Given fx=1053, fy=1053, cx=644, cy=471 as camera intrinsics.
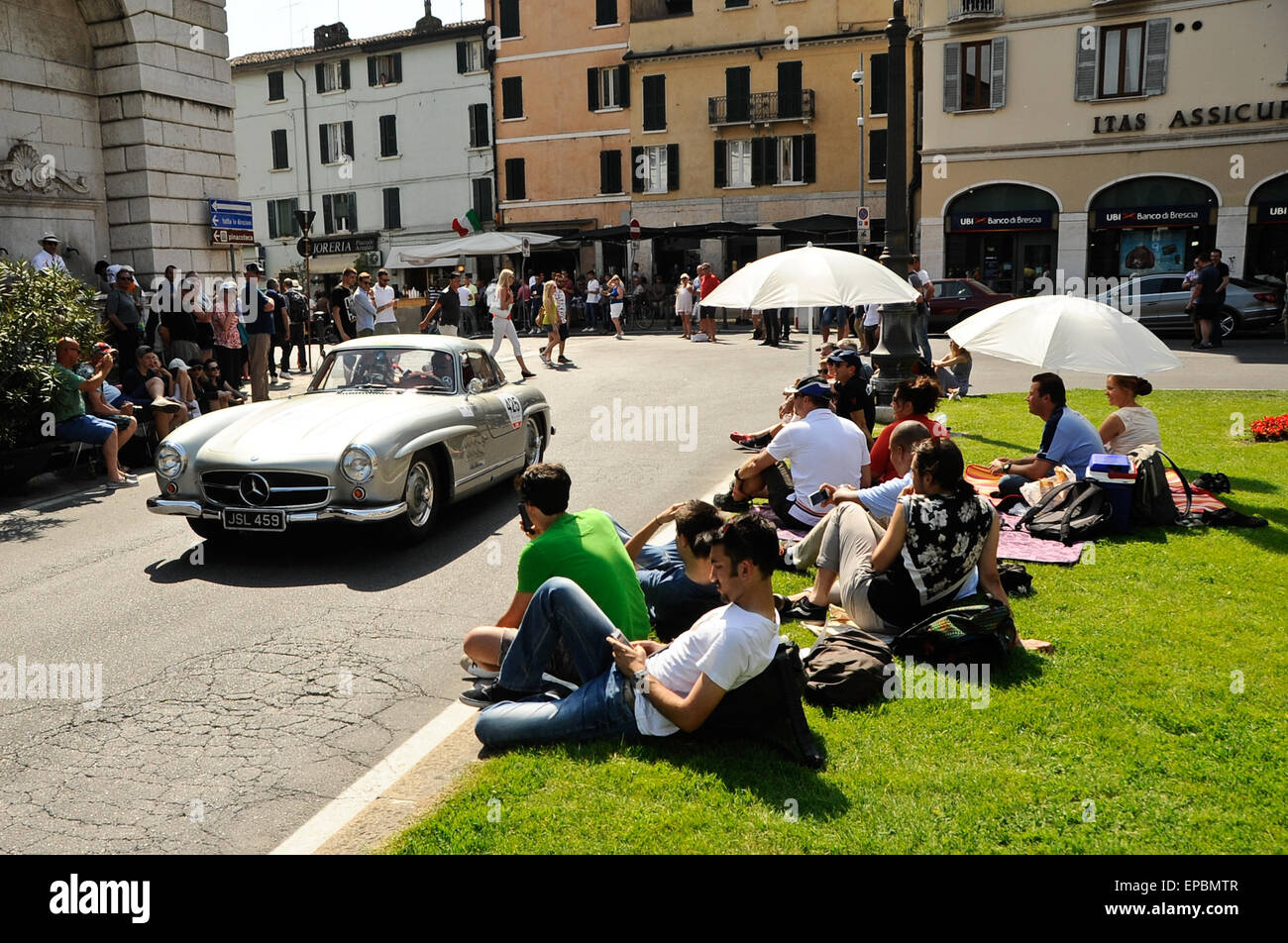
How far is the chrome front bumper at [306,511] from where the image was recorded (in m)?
7.54

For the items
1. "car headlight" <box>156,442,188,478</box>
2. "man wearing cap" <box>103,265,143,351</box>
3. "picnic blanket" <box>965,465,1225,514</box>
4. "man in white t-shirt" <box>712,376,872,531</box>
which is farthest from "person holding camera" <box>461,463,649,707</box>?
"man wearing cap" <box>103,265,143,351</box>

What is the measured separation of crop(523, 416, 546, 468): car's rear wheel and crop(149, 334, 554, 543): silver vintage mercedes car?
0.47 ft

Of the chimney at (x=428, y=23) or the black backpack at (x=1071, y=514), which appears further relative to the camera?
the chimney at (x=428, y=23)

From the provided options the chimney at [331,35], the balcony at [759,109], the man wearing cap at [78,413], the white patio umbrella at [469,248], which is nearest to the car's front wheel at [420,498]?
the man wearing cap at [78,413]

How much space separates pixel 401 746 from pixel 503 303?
15793mm

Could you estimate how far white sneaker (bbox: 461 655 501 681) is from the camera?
5.42 meters

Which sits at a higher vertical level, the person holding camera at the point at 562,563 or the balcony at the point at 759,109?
the balcony at the point at 759,109

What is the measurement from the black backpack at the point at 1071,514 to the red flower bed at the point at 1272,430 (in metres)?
4.73

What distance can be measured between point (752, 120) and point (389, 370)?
119ft

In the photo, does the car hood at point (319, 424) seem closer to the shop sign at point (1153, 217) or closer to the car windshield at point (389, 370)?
the car windshield at point (389, 370)

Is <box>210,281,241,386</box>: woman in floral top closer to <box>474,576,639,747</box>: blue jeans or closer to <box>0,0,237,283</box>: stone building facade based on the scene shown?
<box>0,0,237,283</box>: stone building facade

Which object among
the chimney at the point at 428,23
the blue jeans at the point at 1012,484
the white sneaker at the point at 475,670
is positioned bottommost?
the white sneaker at the point at 475,670
